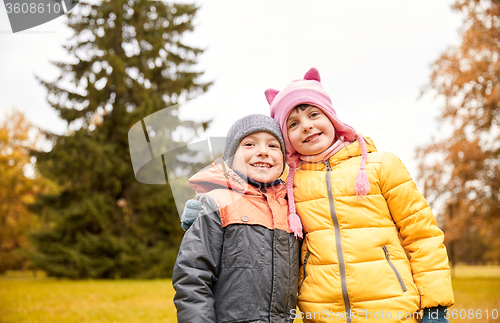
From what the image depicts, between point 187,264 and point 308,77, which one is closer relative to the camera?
point 187,264

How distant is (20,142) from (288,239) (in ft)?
80.8

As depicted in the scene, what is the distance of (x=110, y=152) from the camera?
15.0 m

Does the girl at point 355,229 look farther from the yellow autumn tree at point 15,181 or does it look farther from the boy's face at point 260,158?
the yellow autumn tree at point 15,181

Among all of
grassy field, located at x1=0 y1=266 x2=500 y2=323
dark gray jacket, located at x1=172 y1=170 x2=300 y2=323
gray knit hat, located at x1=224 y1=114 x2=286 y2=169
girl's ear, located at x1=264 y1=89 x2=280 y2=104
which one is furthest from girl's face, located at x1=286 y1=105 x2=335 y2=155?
grassy field, located at x1=0 y1=266 x2=500 y2=323

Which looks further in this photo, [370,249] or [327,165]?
[327,165]

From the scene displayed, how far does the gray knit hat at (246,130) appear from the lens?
2043 millimetres

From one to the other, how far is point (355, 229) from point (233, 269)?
2.23 ft

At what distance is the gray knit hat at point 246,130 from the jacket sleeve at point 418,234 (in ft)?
2.01

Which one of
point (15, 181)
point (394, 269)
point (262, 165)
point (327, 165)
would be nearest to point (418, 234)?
point (394, 269)

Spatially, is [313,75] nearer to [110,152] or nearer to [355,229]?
[355,229]

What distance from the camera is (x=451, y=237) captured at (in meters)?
13.1

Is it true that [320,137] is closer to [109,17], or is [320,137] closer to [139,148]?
[139,148]

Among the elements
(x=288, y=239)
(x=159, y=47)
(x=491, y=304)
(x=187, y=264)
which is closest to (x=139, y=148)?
(x=187, y=264)

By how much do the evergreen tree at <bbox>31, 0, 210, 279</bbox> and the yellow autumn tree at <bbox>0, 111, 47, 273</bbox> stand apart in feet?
22.0
